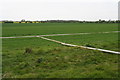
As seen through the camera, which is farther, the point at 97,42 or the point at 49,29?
the point at 49,29

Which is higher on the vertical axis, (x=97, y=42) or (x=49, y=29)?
(x=49, y=29)

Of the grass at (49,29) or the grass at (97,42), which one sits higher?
the grass at (49,29)

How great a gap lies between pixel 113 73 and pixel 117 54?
3.53m

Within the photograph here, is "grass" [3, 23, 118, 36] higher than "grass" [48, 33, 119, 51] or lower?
higher

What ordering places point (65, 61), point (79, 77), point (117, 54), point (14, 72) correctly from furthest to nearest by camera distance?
point (117, 54) < point (65, 61) < point (14, 72) < point (79, 77)

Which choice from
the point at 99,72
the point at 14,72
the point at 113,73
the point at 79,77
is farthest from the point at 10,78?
the point at 113,73

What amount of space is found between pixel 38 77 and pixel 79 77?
1.49 m

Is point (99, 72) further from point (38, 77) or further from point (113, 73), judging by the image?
point (38, 77)

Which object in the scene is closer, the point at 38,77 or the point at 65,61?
the point at 38,77

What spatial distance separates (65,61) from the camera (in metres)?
7.47

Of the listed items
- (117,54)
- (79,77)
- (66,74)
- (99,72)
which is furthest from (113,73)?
(117,54)

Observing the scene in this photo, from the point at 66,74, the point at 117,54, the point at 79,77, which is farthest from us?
the point at 117,54

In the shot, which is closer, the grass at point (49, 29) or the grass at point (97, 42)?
the grass at point (97, 42)

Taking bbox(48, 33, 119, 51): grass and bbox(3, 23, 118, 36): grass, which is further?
bbox(3, 23, 118, 36): grass
